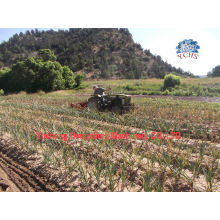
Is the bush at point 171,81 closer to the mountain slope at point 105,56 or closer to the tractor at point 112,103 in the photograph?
the mountain slope at point 105,56

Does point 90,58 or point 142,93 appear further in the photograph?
point 90,58

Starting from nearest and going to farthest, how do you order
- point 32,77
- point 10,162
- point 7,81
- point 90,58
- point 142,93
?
1. point 10,162
2. point 142,93
3. point 32,77
4. point 7,81
5. point 90,58

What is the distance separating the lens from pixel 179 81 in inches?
957

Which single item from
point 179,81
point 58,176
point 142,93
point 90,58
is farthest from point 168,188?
point 90,58

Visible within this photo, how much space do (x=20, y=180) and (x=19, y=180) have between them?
0.07ft

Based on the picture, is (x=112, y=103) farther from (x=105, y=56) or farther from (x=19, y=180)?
(x=105, y=56)

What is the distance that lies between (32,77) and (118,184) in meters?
27.7

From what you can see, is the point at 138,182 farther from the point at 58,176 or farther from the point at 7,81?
the point at 7,81

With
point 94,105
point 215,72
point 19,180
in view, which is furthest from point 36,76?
point 215,72

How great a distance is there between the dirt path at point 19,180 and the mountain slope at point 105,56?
39008 millimetres

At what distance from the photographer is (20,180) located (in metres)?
3.47

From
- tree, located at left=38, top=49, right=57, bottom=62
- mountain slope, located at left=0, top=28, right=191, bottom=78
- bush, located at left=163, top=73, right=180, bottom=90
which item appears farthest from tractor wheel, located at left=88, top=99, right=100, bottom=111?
mountain slope, located at left=0, top=28, right=191, bottom=78

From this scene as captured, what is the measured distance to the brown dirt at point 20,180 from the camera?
324 cm

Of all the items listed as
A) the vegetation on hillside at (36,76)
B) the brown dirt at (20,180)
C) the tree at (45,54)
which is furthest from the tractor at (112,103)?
the tree at (45,54)
